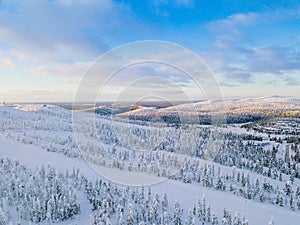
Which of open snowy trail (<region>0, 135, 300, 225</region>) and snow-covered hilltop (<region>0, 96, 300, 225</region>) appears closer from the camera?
snow-covered hilltop (<region>0, 96, 300, 225</region>)

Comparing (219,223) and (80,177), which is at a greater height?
(80,177)

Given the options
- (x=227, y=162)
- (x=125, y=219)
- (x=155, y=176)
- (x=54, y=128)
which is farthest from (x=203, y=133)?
(x=125, y=219)

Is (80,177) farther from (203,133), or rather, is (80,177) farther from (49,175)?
(203,133)

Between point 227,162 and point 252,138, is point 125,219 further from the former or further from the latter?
point 252,138

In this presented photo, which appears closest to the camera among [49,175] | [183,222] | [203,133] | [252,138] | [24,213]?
[24,213]

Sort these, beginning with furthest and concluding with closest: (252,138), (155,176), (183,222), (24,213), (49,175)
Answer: (252,138) < (155,176) < (49,175) < (183,222) < (24,213)

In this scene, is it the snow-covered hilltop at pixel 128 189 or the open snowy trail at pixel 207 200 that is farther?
the open snowy trail at pixel 207 200

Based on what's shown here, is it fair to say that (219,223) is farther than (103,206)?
Yes

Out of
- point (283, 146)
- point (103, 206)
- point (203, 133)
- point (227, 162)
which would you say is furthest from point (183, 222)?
point (283, 146)

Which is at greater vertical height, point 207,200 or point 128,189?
point 128,189

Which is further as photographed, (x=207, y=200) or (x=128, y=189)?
(x=207, y=200)
